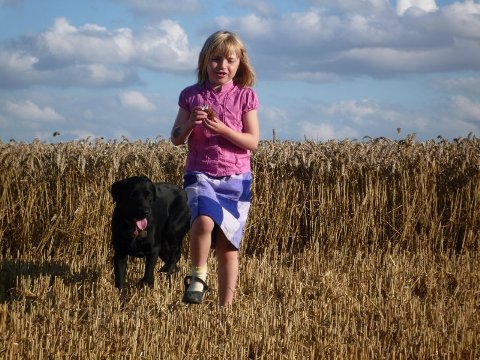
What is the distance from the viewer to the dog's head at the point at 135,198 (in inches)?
284

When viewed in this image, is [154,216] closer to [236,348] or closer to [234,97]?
[234,97]

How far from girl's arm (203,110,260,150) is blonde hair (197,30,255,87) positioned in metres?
0.31

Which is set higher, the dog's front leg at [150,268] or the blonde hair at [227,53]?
the blonde hair at [227,53]

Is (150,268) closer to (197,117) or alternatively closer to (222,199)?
(222,199)

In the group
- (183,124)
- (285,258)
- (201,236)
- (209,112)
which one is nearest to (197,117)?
(209,112)

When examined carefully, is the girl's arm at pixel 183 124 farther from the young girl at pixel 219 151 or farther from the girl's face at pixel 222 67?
the girl's face at pixel 222 67

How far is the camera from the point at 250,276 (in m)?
8.01

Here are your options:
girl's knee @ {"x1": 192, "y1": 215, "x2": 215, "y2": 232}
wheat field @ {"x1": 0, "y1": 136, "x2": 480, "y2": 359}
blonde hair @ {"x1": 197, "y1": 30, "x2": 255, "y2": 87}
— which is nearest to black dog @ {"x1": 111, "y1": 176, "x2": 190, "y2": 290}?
wheat field @ {"x1": 0, "y1": 136, "x2": 480, "y2": 359}

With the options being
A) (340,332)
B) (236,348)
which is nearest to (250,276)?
(340,332)

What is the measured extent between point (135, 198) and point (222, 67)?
158cm

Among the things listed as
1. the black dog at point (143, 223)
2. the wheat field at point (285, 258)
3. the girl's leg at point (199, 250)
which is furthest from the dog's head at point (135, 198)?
the girl's leg at point (199, 250)

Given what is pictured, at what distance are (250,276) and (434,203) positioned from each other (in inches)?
141

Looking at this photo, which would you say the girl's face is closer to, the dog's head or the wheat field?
the dog's head

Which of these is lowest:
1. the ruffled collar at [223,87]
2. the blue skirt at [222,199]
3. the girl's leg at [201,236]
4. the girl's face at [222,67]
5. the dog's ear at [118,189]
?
the girl's leg at [201,236]
